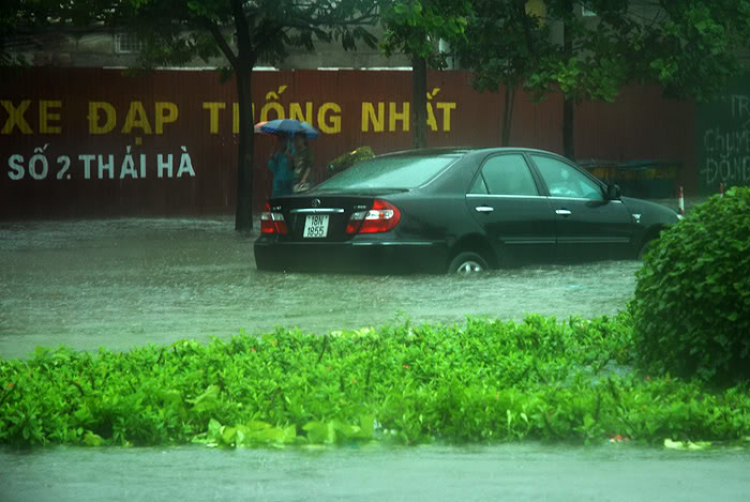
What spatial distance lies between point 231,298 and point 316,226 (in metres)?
1.39

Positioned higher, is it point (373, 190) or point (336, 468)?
point (373, 190)

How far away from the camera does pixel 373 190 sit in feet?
45.0

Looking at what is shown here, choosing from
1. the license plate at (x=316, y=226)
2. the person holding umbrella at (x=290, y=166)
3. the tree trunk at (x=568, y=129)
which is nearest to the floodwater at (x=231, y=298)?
the license plate at (x=316, y=226)

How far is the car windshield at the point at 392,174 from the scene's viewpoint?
13859mm

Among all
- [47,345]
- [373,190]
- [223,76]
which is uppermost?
[223,76]

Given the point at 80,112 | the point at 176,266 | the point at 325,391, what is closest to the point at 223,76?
the point at 80,112

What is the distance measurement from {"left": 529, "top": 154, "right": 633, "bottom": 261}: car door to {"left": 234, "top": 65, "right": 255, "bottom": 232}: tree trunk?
28.7ft

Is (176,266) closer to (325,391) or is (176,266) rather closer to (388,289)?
(388,289)

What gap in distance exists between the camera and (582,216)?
581 inches

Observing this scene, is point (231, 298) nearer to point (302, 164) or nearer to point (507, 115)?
point (302, 164)

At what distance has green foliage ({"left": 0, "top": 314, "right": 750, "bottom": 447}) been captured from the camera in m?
6.40

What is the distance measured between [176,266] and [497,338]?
8.24 metres

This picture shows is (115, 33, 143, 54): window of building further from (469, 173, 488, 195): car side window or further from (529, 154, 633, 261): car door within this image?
(469, 173, 488, 195): car side window

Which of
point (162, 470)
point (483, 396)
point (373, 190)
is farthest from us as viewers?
point (373, 190)
